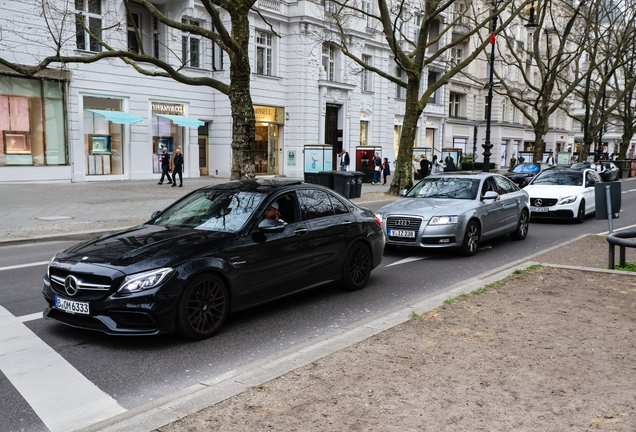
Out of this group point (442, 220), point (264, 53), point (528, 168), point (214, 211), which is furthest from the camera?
point (264, 53)

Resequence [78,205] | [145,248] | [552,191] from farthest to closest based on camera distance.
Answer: [78,205]
[552,191]
[145,248]

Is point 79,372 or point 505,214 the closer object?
point 79,372

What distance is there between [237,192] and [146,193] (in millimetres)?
15777

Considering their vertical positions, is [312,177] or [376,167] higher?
[376,167]

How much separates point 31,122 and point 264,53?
44.2 ft

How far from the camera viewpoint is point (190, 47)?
2886 centimetres

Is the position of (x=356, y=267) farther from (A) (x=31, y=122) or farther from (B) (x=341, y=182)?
(A) (x=31, y=122)

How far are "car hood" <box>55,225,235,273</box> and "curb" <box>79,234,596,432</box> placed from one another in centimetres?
128

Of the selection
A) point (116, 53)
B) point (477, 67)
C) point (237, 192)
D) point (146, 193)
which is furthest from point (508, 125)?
point (237, 192)

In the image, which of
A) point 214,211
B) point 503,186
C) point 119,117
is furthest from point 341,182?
point 214,211

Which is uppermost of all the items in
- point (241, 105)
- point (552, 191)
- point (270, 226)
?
point (241, 105)

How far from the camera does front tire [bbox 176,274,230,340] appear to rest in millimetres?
5293

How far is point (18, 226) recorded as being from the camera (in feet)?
42.7

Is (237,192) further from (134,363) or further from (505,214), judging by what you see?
(505,214)
